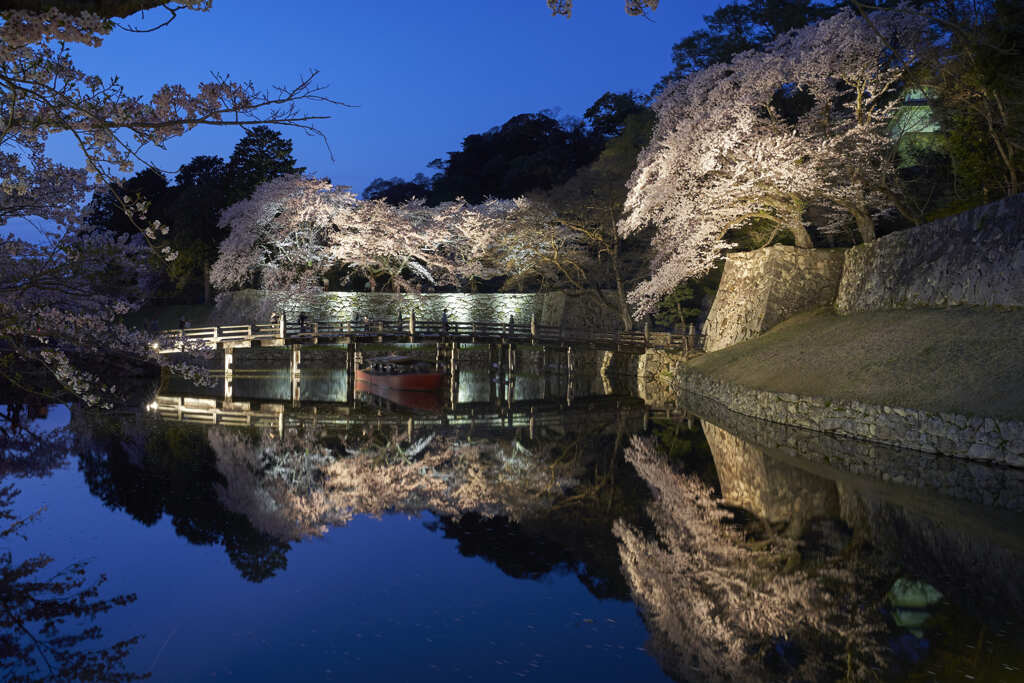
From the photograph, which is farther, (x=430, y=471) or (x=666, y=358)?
(x=666, y=358)

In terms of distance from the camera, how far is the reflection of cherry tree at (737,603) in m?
5.16

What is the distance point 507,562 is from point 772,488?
452cm

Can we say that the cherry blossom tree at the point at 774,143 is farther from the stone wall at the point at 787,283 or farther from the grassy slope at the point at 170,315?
the grassy slope at the point at 170,315

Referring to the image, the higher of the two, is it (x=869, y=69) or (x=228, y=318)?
(x=869, y=69)

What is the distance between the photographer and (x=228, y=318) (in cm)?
4012

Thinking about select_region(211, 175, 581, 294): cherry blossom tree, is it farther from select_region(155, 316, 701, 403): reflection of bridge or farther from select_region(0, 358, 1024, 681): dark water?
select_region(0, 358, 1024, 681): dark water

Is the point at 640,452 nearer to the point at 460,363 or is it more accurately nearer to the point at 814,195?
the point at 814,195

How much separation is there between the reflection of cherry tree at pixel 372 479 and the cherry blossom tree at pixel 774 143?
36.7 feet

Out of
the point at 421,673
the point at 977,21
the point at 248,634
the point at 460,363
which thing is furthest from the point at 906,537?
the point at 460,363

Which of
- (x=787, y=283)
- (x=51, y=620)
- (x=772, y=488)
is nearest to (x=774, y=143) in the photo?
(x=787, y=283)

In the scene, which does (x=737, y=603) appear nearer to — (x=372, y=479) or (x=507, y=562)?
(x=507, y=562)

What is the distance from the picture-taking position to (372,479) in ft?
36.6

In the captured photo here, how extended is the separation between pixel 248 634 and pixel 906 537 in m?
6.50

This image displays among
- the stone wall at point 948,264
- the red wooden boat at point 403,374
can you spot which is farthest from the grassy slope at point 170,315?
the stone wall at point 948,264
